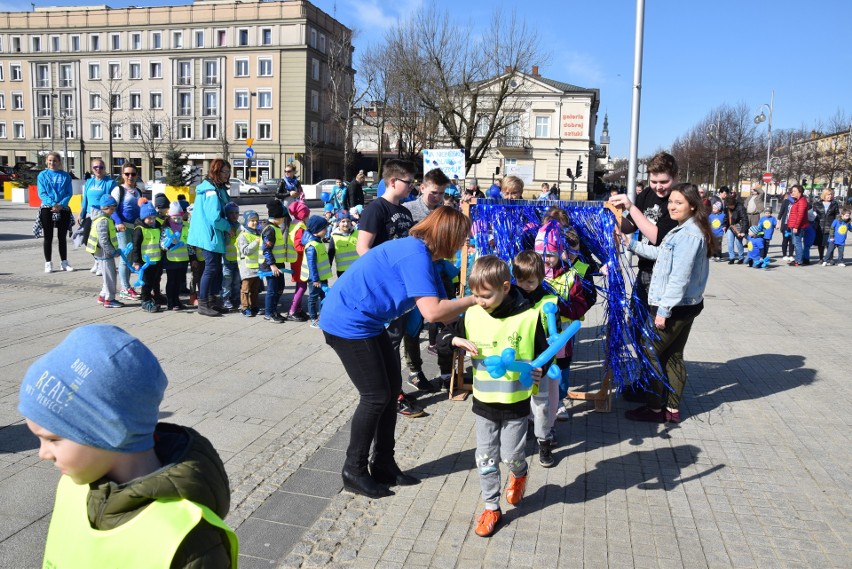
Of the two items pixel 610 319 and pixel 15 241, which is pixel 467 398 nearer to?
pixel 610 319

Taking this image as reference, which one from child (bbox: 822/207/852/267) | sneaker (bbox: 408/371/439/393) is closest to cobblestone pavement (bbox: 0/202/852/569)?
sneaker (bbox: 408/371/439/393)

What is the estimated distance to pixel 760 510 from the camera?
13.1 ft

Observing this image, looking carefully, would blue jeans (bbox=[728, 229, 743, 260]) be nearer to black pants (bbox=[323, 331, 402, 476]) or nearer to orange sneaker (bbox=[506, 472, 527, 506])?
orange sneaker (bbox=[506, 472, 527, 506])

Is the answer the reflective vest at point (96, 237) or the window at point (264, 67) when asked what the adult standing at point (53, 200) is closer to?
the reflective vest at point (96, 237)

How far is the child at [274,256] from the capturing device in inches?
333

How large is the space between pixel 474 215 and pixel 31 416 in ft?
15.7

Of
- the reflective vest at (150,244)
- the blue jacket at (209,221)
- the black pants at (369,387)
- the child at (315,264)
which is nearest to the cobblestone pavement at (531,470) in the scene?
the black pants at (369,387)

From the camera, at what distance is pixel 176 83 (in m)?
65.5

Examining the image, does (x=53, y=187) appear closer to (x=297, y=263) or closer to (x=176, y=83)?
(x=297, y=263)

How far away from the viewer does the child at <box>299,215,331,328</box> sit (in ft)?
27.4

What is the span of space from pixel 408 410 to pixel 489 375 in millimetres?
1871

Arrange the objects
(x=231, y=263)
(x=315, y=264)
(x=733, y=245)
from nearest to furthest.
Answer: (x=315, y=264), (x=231, y=263), (x=733, y=245)

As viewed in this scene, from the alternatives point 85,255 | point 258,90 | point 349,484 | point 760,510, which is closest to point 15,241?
point 85,255

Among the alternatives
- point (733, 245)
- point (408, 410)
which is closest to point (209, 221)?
point (408, 410)
